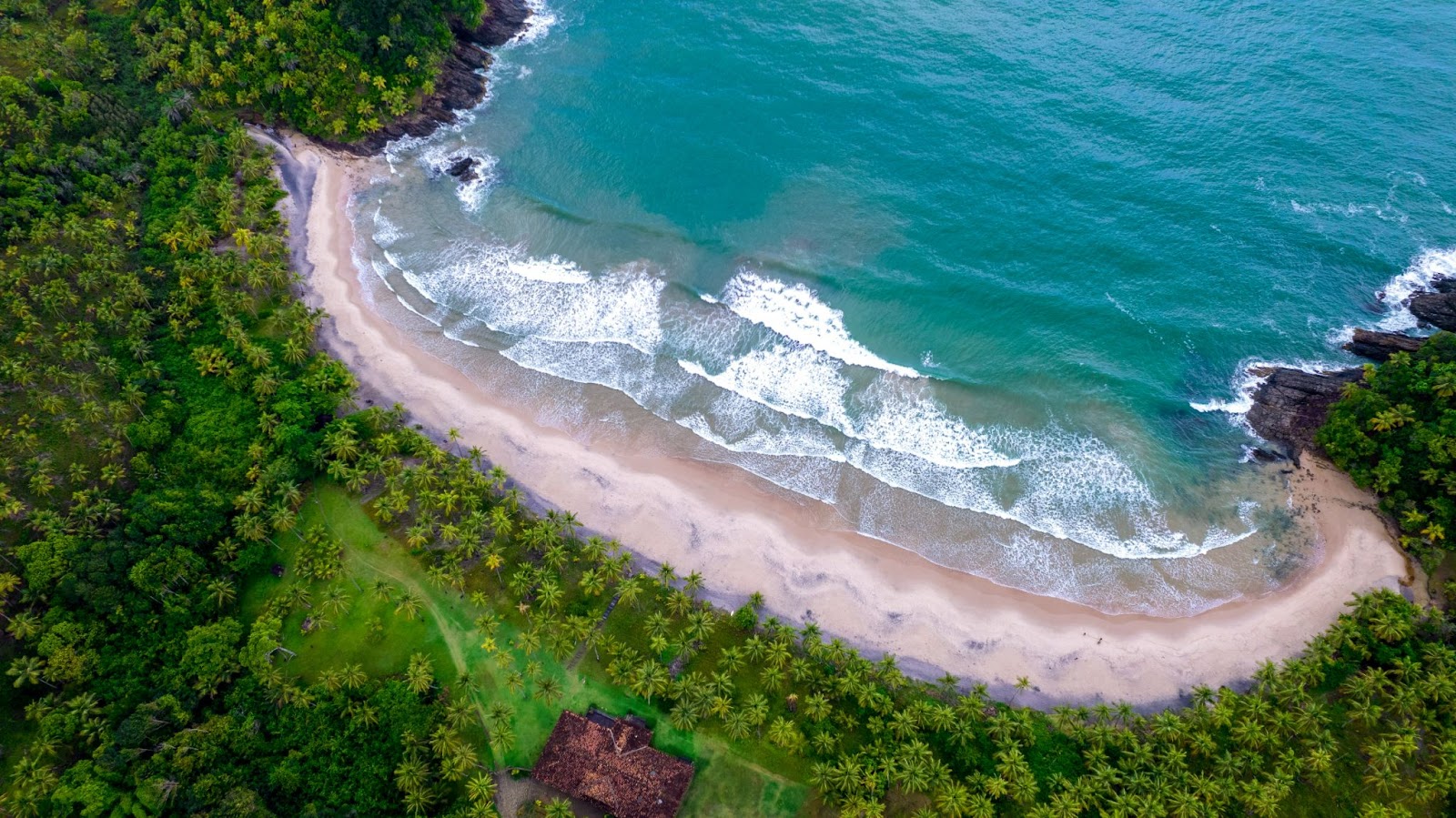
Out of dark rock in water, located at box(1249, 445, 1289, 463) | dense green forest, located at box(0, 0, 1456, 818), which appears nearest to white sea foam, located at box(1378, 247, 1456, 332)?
dense green forest, located at box(0, 0, 1456, 818)

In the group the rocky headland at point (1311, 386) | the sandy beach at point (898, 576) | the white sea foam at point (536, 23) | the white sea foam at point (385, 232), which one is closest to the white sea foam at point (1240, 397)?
the rocky headland at point (1311, 386)

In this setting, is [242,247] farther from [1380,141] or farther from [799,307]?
[1380,141]

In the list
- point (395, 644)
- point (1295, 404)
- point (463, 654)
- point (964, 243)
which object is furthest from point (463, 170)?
point (1295, 404)

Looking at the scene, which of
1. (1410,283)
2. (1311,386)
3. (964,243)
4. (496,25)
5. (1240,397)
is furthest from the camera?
(496,25)

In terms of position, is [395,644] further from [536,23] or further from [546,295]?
[536,23]

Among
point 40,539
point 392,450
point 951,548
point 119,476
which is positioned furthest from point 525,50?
point 951,548

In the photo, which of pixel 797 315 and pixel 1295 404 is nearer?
pixel 1295 404

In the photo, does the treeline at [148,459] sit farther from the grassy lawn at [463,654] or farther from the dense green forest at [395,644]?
the grassy lawn at [463,654]
